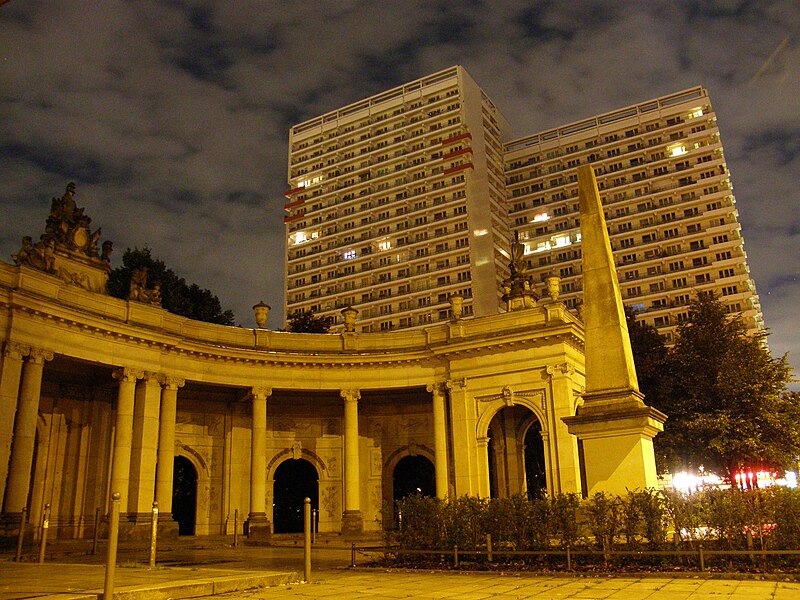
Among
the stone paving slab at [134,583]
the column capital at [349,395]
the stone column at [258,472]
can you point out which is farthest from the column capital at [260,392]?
the stone paving slab at [134,583]

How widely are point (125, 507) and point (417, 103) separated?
331 feet

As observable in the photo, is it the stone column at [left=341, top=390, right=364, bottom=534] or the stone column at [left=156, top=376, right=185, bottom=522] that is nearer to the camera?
the stone column at [left=156, top=376, right=185, bottom=522]

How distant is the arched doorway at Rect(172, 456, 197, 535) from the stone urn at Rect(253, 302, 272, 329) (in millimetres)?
8615

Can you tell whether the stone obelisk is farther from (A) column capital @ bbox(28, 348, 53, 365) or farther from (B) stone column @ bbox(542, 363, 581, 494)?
(A) column capital @ bbox(28, 348, 53, 365)

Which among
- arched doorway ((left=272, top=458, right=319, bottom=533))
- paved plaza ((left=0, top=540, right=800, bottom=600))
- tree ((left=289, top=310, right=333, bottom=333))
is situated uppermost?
tree ((left=289, top=310, right=333, bottom=333))

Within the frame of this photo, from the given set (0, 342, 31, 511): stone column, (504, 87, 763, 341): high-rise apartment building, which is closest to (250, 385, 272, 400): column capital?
(0, 342, 31, 511): stone column

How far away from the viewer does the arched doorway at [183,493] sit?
38156 mm

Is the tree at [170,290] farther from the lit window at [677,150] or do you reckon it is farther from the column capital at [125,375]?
the lit window at [677,150]

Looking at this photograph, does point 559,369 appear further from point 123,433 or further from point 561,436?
point 123,433

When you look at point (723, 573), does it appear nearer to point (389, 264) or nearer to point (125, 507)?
point (125, 507)

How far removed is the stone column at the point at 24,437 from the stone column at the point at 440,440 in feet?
59.9

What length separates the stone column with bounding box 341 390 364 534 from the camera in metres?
34.8

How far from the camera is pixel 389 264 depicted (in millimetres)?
115125

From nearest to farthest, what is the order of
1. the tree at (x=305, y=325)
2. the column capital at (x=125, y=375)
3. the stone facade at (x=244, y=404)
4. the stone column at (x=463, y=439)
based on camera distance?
1. the stone facade at (x=244, y=404)
2. the column capital at (x=125, y=375)
3. the stone column at (x=463, y=439)
4. the tree at (x=305, y=325)
